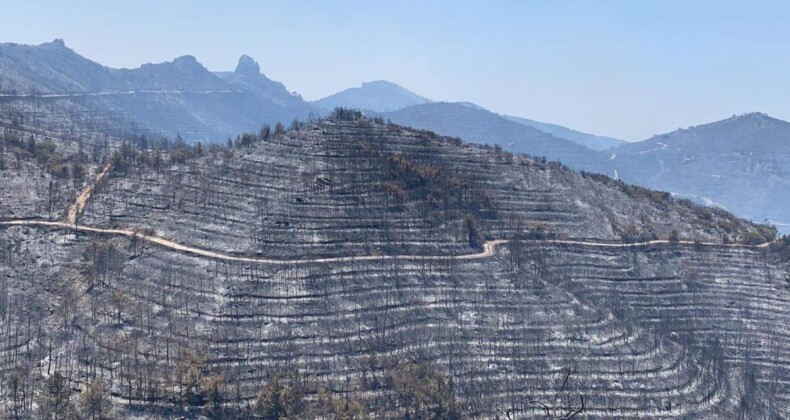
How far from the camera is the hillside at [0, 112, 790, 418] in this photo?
194 feet

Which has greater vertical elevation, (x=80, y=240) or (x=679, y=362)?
(x=80, y=240)

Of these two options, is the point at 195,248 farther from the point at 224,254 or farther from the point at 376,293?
the point at 376,293

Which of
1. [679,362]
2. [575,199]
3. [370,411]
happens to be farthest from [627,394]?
[575,199]

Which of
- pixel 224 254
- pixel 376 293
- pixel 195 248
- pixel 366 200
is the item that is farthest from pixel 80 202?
pixel 376 293

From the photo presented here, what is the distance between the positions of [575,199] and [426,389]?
45.0 meters

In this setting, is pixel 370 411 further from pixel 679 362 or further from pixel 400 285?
pixel 679 362

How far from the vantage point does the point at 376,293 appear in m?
69.3

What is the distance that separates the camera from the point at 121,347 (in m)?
59.9

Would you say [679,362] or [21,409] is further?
[679,362]

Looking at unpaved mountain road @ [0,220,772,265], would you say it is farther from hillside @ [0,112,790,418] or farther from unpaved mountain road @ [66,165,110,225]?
unpaved mountain road @ [66,165,110,225]

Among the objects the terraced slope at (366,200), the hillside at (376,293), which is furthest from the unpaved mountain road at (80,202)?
the terraced slope at (366,200)

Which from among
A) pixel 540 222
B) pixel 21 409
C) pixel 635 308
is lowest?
pixel 21 409

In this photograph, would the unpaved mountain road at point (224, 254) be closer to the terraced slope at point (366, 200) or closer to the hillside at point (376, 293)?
the hillside at point (376, 293)

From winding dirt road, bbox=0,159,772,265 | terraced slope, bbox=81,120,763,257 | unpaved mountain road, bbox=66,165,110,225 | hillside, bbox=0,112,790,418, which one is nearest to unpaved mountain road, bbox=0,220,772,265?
winding dirt road, bbox=0,159,772,265
